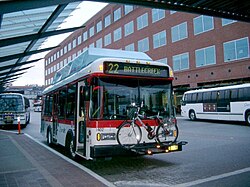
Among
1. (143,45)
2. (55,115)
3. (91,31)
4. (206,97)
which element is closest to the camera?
(55,115)

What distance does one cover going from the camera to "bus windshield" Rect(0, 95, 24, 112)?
846 inches

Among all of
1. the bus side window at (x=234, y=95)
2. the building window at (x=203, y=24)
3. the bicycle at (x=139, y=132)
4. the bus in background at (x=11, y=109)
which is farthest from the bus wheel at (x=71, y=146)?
the building window at (x=203, y=24)

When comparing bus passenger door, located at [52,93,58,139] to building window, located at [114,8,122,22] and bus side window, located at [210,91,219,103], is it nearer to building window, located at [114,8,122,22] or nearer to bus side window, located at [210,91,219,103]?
bus side window, located at [210,91,219,103]

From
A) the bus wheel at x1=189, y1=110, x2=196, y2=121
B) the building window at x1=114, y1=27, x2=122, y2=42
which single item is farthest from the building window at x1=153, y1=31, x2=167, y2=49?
the bus wheel at x1=189, y1=110, x2=196, y2=121

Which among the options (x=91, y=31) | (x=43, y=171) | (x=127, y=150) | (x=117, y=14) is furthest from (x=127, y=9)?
Result: (x=127, y=150)

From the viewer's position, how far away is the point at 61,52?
7325 centimetres

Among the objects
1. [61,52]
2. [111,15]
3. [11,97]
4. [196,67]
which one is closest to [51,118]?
[11,97]

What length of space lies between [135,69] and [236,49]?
22731mm

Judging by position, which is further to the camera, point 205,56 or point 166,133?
point 205,56

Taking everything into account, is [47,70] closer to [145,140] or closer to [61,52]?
[61,52]

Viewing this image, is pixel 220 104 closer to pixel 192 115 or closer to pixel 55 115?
pixel 192 115

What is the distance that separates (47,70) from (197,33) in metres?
65.0

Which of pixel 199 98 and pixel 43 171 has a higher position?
pixel 199 98

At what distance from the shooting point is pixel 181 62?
111 feet
